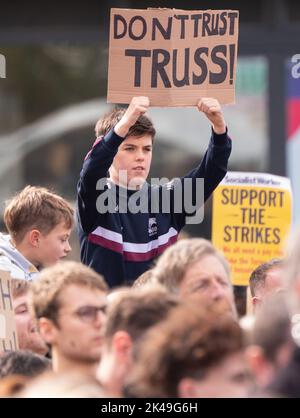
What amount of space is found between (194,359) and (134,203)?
2.27 m

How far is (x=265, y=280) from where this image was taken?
591 cm

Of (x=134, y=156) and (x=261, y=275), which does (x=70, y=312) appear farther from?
(x=261, y=275)

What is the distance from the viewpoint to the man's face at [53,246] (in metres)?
5.84

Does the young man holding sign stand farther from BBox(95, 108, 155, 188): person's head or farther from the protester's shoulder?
the protester's shoulder

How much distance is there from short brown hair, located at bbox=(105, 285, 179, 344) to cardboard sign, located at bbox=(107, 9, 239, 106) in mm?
1707

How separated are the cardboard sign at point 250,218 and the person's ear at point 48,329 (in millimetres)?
2427

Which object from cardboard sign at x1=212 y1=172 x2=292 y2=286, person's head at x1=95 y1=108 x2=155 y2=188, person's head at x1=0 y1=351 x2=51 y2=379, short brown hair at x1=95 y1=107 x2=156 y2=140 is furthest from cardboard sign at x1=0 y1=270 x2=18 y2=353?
cardboard sign at x1=212 y1=172 x2=292 y2=286

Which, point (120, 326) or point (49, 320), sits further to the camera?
point (49, 320)

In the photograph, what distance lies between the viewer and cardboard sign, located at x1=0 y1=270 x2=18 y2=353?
16.6 feet

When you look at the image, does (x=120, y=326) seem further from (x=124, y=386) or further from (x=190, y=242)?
(x=190, y=242)

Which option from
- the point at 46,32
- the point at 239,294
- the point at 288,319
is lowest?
the point at 239,294

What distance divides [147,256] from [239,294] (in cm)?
117

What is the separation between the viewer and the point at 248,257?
683cm

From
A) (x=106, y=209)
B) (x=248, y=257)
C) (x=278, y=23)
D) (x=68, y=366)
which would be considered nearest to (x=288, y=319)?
(x=68, y=366)
